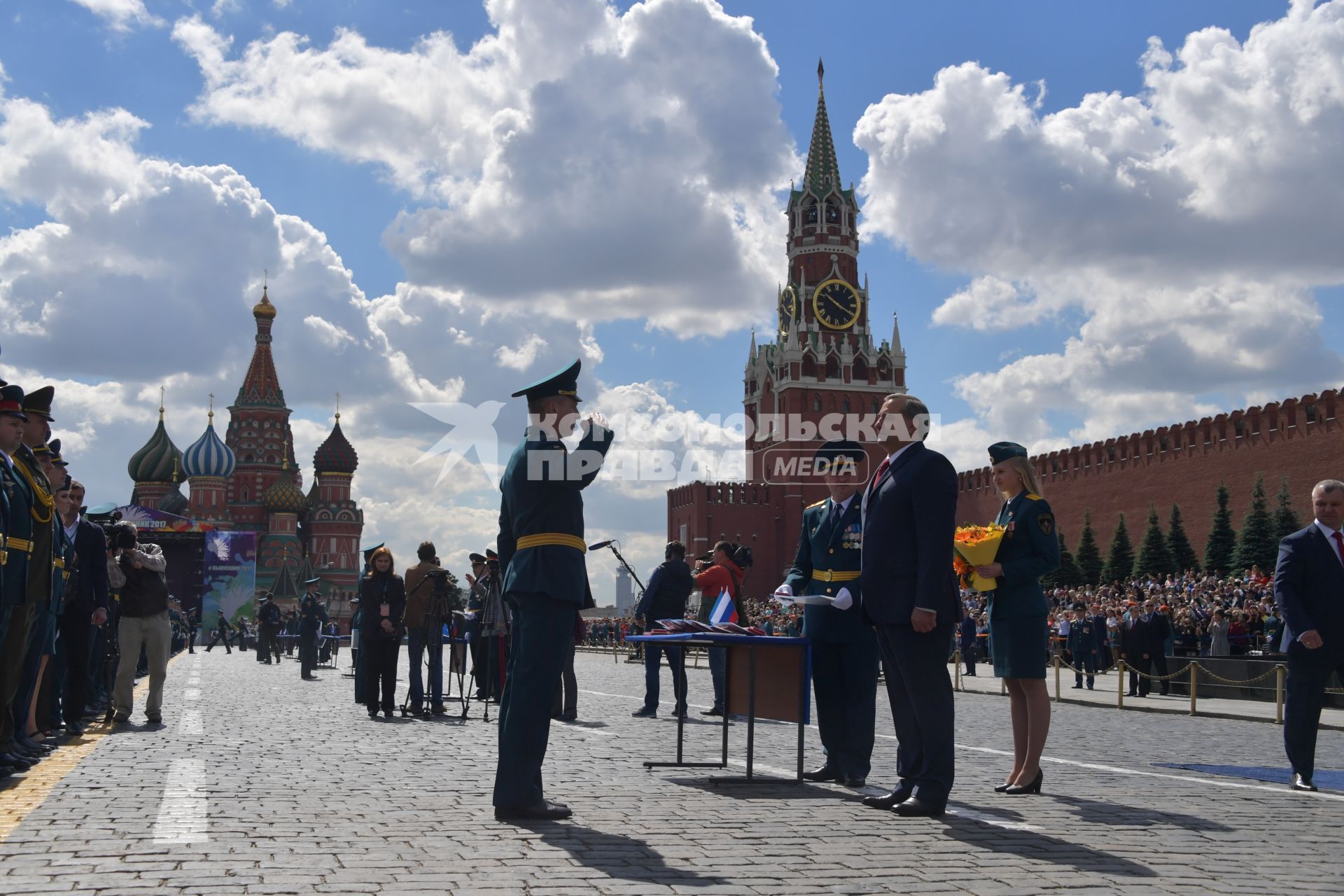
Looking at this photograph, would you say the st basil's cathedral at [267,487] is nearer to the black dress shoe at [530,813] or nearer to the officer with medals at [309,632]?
the officer with medals at [309,632]

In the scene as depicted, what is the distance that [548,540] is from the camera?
17.8ft

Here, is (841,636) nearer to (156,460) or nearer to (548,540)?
(548,540)

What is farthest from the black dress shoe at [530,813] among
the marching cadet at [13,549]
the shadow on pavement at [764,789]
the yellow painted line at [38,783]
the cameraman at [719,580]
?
the cameraman at [719,580]

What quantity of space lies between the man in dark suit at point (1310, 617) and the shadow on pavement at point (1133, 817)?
1452 mm

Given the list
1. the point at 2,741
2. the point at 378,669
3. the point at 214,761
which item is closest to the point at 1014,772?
the point at 214,761

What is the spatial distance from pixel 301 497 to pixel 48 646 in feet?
314

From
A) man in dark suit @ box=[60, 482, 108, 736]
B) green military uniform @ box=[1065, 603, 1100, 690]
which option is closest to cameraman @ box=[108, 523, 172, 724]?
man in dark suit @ box=[60, 482, 108, 736]

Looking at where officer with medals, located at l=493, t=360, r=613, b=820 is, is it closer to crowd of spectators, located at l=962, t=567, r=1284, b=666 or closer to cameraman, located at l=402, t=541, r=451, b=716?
cameraman, located at l=402, t=541, r=451, b=716

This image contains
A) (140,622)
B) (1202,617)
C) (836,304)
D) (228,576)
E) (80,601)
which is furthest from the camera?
(836,304)

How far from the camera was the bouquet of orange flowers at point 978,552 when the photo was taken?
21.2 feet

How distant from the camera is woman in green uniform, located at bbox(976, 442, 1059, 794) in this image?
637cm

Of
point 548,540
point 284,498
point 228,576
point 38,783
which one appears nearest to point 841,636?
point 548,540

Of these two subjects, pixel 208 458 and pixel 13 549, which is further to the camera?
pixel 208 458

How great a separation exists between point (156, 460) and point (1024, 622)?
99950 millimetres
